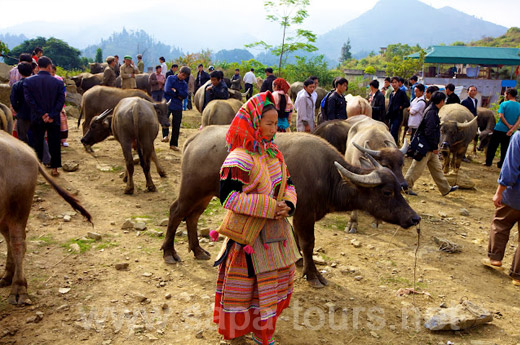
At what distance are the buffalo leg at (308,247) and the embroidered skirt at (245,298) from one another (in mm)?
1076

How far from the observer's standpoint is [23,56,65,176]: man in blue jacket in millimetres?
6637

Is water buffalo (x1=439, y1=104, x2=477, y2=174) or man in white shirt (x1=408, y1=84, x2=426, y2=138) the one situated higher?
man in white shirt (x1=408, y1=84, x2=426, y2=138)

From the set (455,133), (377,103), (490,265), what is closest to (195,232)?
(490,265)

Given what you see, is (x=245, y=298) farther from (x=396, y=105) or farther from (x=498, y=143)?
(x=498, y=143)

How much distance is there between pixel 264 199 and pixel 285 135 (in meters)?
1.87

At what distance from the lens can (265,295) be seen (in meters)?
2.99

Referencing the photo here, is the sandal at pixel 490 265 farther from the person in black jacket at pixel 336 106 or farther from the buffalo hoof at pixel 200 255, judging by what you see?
the person in black jacket at pixel 336 106

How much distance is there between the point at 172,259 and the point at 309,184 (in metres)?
1.91

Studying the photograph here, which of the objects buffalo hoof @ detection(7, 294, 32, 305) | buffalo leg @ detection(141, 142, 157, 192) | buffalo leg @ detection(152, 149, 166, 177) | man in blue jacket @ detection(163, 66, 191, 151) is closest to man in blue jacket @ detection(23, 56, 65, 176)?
buffalo leg @ detection(141, 142, 157, 192)

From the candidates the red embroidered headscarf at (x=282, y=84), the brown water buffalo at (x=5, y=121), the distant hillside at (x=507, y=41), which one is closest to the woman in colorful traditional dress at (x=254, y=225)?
the red embroidered headscarf at (x=282, y=84)

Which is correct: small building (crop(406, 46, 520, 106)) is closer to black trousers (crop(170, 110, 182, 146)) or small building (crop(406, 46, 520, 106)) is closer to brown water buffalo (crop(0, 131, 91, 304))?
black trousers (crop(170, 110, 182, 146))

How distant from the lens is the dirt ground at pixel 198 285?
3510mm

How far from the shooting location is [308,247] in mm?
4316

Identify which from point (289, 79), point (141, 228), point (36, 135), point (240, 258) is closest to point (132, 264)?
point (141, 228)
